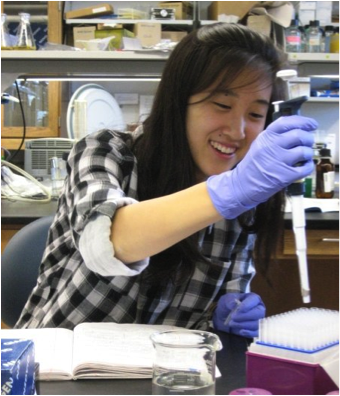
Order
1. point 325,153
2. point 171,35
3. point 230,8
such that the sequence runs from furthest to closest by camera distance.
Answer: point 171,35 < point 230,8 < point 325,153

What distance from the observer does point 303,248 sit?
35.7 inches

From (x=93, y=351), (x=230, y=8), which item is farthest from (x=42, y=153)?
(x=93, y=351)

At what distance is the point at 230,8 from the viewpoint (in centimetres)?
307

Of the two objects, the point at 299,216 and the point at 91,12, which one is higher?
the point at 91,12

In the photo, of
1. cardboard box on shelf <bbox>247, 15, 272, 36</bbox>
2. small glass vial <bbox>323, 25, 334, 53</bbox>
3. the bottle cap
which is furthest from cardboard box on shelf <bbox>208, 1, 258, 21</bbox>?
the bottle cap

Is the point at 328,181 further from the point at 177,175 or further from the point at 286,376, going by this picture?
the point at 286,376

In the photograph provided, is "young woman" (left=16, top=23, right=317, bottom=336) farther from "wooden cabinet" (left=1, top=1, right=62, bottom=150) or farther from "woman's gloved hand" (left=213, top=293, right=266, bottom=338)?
"wooden cabinet" (left=1, top=1, right=62, bottom=150)

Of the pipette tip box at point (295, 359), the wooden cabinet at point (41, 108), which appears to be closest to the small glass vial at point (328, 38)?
the wooden cabinet at point (41, 108)

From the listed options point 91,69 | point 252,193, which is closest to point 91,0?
point 91,69

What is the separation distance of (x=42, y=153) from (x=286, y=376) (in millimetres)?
2323

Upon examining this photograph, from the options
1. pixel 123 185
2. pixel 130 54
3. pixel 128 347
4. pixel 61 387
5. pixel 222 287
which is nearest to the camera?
pixel 61 387

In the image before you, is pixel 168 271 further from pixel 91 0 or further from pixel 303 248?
pixel 91 0

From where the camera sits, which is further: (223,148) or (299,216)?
(223,148)

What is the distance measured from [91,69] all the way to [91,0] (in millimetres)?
1700
